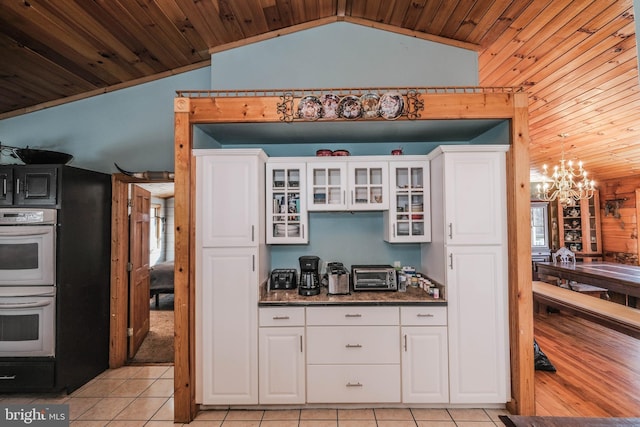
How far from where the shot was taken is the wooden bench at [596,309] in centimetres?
294

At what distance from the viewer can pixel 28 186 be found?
2.75 meters

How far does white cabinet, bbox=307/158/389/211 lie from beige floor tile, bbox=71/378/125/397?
8.27 ft

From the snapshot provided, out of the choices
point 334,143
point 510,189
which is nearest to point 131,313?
point 334,143

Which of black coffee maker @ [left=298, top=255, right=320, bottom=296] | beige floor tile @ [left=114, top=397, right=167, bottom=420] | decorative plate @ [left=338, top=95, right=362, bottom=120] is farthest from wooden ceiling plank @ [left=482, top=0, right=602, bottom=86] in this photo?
beige floor tile @ [left=114, top=397, right=167, bottom=420]

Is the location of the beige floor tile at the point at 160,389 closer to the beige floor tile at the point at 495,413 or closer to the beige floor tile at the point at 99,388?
the beige floor tile at the point at 99,388

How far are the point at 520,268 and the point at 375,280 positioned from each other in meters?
1.15

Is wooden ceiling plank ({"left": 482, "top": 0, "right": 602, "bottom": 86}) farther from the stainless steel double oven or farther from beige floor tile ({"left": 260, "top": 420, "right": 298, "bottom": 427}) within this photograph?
the stainless steel double oven

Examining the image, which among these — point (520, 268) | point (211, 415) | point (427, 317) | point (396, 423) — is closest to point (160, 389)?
point (211, 415)

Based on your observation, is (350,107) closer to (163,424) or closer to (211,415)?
(211,415)

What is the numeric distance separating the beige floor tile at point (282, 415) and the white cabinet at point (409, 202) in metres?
1.65

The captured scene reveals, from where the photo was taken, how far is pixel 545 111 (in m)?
3.84

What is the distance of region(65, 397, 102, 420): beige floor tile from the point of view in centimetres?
256

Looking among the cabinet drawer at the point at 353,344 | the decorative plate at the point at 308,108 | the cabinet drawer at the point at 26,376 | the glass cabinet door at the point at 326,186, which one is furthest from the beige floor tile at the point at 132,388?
the decorative plate at the point at 308,108

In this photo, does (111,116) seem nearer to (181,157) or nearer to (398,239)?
(181,157)
